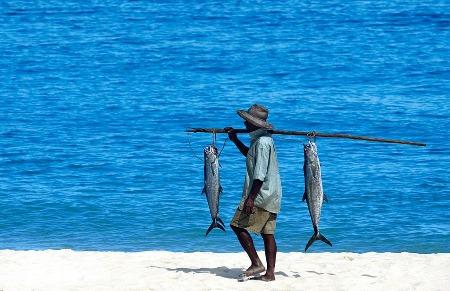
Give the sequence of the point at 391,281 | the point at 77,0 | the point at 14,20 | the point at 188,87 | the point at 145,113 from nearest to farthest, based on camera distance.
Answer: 1. the point at 391,281
2. the point at 145,113
3. the point at 188,87
4. the point at 14,20
5. the point at 77,0

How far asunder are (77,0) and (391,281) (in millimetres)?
39140

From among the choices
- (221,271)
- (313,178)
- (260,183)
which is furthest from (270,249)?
(221,271)

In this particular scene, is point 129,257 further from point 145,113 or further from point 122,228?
point 145,113

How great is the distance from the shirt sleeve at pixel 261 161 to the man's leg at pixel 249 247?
71cm

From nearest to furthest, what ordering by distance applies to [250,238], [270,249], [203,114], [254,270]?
[270,249], [250,238], [254,270], [203,114]

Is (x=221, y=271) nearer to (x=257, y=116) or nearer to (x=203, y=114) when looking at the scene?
(x=257, y=116)

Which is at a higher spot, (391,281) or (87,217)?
(391,281)

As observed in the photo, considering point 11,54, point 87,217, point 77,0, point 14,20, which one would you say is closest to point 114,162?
point 87,217

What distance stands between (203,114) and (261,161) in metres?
18.1

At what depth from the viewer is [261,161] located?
11930 mm

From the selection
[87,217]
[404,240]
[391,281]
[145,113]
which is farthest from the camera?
[145,113]

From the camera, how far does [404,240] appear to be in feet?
60.5

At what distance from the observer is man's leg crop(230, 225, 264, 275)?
12.4m

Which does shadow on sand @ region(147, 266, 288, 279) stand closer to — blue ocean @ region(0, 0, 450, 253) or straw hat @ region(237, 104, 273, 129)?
Answer: blue ocean @ region(0, 0, 450, 253)
